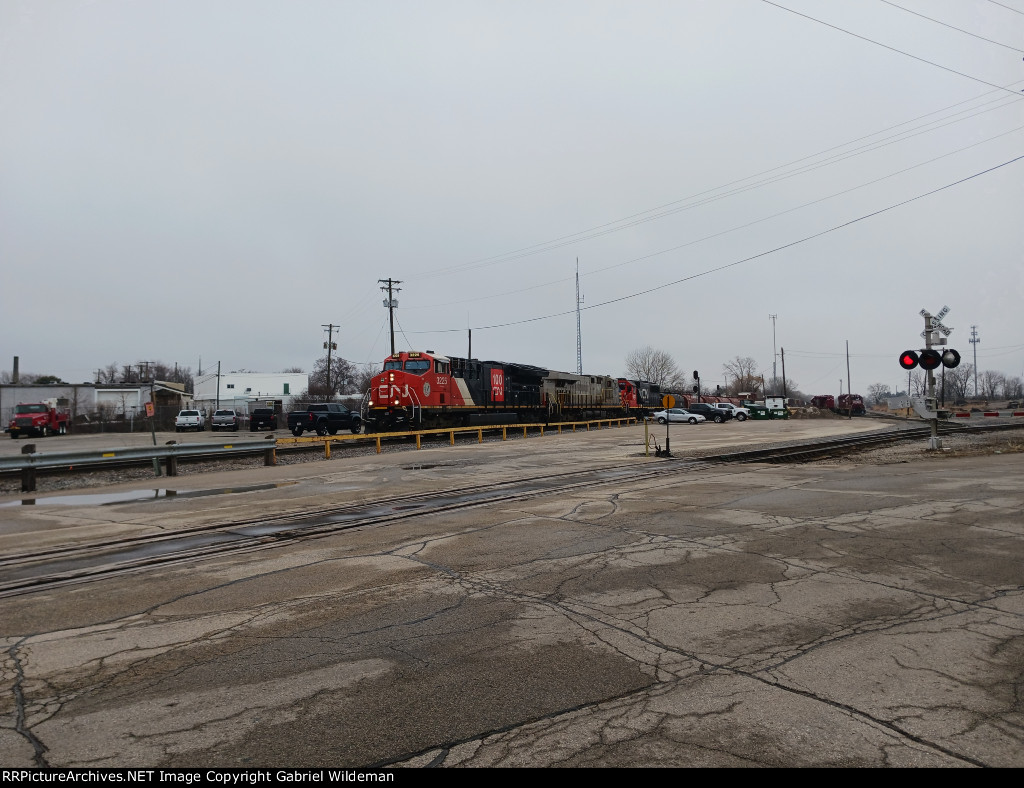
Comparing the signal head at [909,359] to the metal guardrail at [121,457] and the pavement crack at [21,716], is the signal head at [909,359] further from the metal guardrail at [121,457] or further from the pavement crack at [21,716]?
the pavement crack at [21,716]

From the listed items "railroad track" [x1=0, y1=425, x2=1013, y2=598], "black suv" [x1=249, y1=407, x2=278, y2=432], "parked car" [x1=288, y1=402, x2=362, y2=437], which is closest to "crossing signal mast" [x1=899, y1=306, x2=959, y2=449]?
"railroad track" [x1=0, y1=425, x2=1013, y2=598]

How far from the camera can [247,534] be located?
9375mm

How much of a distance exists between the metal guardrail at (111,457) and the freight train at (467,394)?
9.24m

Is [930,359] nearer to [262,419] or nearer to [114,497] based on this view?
[114,497]

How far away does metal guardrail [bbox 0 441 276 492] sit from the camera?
15.6m

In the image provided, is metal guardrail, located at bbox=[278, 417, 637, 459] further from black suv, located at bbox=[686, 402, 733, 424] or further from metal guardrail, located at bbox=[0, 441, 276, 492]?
black suv, located at bbox=[686, 402, 733, 424]

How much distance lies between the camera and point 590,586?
19.9 ft

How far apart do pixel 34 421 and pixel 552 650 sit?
46.0 metres

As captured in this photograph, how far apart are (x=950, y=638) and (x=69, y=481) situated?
20342 millimetres

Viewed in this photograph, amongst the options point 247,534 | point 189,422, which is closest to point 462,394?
point 247,534

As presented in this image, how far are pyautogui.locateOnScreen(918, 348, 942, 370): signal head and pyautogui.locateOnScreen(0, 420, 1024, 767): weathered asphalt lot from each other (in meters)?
10.6

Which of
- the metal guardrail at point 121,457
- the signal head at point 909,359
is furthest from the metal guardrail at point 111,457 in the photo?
the signal head at point 909,359

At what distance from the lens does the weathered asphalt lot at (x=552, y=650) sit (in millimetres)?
3223

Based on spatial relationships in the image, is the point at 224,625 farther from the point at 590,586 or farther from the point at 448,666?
the point at 590,586
